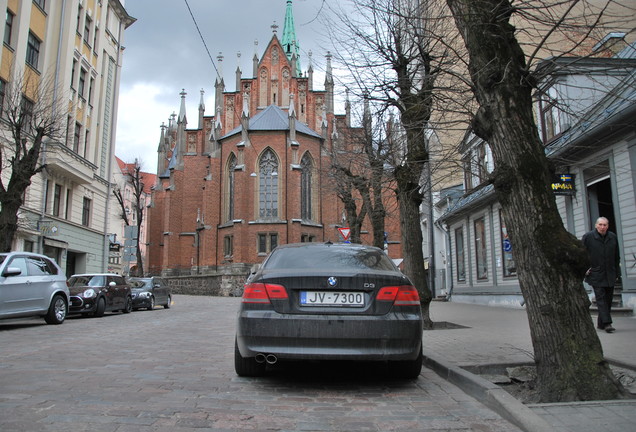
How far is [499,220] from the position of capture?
18.4 metres

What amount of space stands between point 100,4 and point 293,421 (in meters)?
30.4

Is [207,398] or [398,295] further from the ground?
[398,295]

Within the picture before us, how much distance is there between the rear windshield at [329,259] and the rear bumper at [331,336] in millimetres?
619

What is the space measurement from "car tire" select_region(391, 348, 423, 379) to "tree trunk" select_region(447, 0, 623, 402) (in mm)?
1293

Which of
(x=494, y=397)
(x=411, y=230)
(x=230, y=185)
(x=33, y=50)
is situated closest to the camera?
(x=494, y=397)

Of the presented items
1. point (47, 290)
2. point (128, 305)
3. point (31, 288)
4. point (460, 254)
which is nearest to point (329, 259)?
point (31, 288)

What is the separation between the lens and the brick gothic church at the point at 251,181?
43.8m

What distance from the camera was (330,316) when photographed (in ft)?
15.5

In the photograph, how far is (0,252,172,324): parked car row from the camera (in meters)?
11.2

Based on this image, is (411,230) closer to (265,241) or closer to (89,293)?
(89,293)

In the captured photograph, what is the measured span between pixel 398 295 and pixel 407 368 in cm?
93

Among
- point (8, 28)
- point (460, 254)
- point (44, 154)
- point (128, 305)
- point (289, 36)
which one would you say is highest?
point (289, 36)

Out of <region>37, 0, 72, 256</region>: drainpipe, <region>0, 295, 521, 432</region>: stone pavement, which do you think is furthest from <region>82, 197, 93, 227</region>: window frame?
<region>0, 295, 521, 432</region>: stone pavement

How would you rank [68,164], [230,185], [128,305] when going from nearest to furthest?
1. [128,305]
2. [68,164]
3. [230,185]
